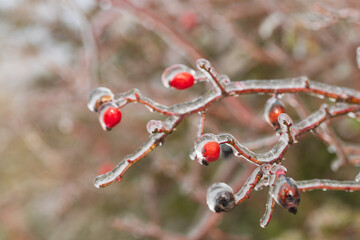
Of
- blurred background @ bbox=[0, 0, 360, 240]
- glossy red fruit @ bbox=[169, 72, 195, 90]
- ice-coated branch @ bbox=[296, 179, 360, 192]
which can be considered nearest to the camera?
ice-coated branch @ bbox=[296, 179, 360, 192]

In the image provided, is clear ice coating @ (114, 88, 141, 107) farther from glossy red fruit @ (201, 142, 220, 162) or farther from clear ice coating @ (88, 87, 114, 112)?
glossy red fruit @ (201, 142, 220, 162)

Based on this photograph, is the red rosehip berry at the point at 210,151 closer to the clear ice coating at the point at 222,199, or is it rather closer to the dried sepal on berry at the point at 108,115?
the clear ice coating at the point at 222,199

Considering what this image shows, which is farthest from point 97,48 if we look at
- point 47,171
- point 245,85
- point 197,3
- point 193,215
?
point 47,171

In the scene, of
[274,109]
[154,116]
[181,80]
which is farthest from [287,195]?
[154,116]

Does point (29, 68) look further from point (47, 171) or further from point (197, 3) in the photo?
point (197, 3)

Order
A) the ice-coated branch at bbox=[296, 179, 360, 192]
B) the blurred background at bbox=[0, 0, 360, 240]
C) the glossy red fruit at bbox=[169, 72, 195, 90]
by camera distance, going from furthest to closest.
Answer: the blurred background at bbox=[0, 0, 360, 240] → the glossy red fruit at bbox=[169, 72, 195, 90] → the ice-coated branch at bbox=[296, 179, 360, 192]

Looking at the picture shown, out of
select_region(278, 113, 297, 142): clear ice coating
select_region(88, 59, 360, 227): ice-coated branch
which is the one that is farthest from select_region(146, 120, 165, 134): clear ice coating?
select_region(278, 113, 297, 142): clear ice coating

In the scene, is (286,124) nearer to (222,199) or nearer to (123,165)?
(222,199)

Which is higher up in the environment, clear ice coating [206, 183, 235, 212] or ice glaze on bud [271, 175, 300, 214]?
clear ice coating [206, 183, 235, 212]
